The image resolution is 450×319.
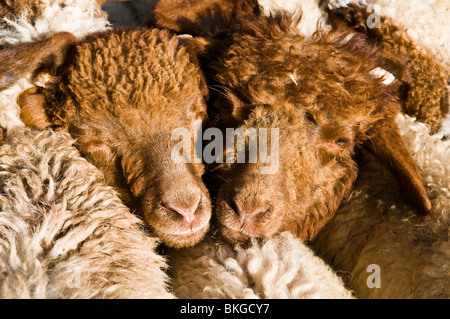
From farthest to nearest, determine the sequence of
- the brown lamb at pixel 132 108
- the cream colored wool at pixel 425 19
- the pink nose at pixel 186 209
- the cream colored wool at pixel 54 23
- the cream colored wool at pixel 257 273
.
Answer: the cream colored wool at pixel 425 19 < the cream colored wool at pixel 54 23 < the brown lamb at pixel 132 108 < the pink nose at pixel 186 209 < the cream colored wool at pixel 257 273

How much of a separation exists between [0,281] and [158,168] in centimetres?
108

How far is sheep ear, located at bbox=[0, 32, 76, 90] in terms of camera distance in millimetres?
3211

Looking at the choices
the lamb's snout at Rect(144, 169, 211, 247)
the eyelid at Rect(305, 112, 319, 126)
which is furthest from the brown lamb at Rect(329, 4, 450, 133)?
the lamb's snout at Rect(144, 169, 211, 247)

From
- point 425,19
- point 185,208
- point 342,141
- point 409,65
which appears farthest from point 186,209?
point 425,19

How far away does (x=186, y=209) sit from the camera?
2967 mm

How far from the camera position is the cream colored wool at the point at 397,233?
310 centimetres

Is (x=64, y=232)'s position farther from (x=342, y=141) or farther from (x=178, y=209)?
(x=342, y=141)

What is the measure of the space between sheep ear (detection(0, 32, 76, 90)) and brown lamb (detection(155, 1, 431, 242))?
954 millimetres

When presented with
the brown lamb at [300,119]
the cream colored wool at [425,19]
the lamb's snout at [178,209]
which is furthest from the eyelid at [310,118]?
the cream colored wool at [425,19]

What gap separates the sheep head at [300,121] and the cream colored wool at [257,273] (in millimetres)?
118

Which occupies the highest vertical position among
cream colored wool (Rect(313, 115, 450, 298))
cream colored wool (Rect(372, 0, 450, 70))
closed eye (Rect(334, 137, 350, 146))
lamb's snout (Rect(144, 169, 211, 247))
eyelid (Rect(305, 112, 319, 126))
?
cream colored wool (Rect(372, 0, 450, 70))

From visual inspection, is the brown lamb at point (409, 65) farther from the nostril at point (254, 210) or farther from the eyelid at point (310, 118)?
the nostril at point (254, 210)

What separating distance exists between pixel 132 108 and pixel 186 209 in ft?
2.42

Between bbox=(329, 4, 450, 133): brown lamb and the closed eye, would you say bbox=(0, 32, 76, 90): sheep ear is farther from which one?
bbox=(329, 4, 450, 133): brown lamb
